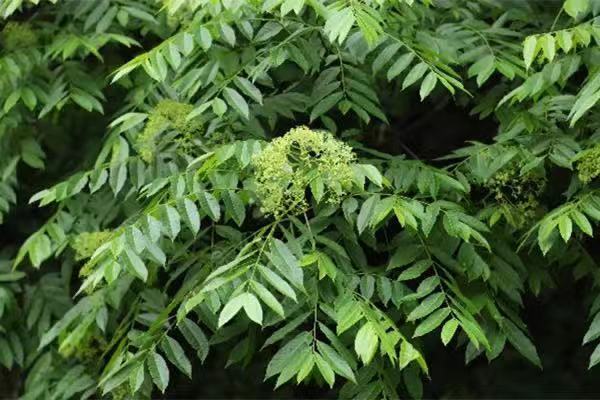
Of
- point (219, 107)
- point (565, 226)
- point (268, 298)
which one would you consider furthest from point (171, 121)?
point (565, 226)

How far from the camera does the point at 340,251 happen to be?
3.20 m

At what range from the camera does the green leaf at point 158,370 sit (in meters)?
3.08

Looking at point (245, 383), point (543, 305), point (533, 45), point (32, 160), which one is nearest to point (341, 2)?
point (533, 45)

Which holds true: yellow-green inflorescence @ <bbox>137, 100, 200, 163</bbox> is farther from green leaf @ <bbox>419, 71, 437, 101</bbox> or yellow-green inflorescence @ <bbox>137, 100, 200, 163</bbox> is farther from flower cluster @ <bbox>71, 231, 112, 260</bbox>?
green leaf @ <bbox>419, 71, 437, 101</bbox>

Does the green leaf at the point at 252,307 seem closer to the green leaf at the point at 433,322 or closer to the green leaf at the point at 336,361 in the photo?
the green leaf at the point at 336,361

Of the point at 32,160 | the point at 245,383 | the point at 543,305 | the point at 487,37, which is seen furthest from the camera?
the point at 543,305

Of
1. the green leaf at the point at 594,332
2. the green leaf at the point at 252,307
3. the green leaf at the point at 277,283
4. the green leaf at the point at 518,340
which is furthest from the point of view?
the green leaf at the point at 518,340

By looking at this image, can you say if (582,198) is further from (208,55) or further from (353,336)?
(208,55)

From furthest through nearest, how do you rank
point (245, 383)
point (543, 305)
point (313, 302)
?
1. point (543, 305)
2. point (245, 383)
3. point (313, 302)

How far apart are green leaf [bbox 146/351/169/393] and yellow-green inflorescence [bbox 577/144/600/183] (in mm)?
1692

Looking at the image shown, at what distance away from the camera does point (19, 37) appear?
4.35m

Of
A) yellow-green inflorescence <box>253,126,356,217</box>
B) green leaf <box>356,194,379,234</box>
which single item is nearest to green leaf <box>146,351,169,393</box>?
yellow-green inflorescence <box>253,126,356,217</box>

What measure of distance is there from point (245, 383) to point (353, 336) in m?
3.10

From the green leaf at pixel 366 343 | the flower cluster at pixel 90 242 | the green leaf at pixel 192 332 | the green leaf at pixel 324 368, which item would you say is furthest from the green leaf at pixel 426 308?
the flower cluster at pixel 90 242
